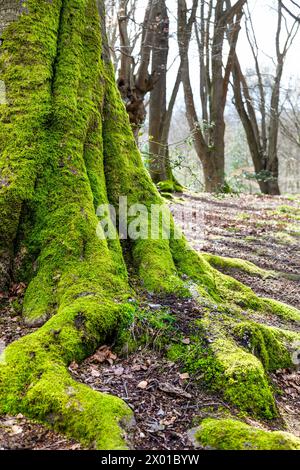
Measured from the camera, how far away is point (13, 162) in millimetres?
4660

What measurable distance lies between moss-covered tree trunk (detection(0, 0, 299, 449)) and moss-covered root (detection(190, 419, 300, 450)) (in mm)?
530

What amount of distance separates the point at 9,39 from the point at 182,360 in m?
4.11

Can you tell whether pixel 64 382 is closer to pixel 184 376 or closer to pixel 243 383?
pixel 184 376

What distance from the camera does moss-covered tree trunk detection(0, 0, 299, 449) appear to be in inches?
137

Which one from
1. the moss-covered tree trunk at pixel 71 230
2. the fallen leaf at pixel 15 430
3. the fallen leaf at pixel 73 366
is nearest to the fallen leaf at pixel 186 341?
the moss-covered tree trunk at pixel 71 230

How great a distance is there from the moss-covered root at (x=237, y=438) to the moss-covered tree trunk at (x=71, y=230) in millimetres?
530

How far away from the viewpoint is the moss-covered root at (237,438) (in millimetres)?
2854

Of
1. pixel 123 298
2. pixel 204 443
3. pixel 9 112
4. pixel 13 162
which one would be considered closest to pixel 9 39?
pixel 9 112

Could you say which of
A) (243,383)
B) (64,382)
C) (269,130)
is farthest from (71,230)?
(269,130)

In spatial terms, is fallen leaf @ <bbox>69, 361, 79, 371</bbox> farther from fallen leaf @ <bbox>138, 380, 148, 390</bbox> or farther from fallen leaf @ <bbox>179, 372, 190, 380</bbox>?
fallen leaf @ <bbox>179, 372, 190, 380</bbox>

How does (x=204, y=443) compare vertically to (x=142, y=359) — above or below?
below

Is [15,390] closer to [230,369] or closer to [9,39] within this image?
[230,369]

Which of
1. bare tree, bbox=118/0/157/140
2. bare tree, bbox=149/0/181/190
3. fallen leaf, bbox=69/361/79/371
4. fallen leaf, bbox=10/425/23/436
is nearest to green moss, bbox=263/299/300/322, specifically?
fallen leaf, bbox=69/361/79/371

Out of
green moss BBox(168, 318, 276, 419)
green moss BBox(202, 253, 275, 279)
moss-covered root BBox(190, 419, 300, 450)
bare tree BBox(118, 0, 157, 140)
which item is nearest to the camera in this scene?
moss-covered root BBox(190, 419, 300, 450)
